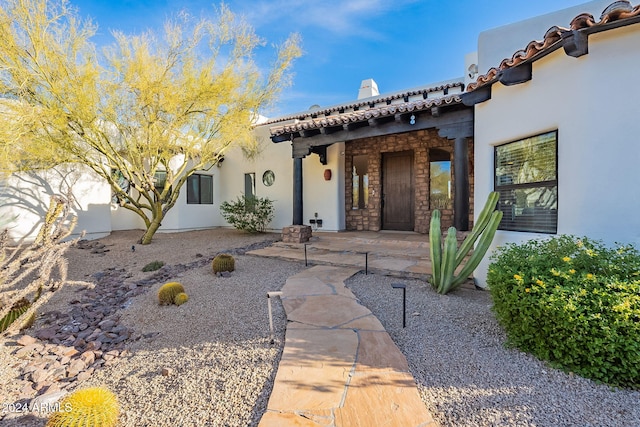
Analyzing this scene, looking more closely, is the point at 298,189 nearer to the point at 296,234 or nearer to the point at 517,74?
the point at 296,234

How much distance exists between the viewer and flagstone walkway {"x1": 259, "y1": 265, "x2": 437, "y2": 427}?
2.03m

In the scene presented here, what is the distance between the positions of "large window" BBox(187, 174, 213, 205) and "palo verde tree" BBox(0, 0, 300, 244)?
2846 mm

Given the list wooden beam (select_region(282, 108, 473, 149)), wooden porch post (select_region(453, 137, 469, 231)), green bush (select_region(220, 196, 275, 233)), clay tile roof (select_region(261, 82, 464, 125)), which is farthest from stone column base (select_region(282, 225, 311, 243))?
clay tile roof (select_region(261, 82, 464, 125))

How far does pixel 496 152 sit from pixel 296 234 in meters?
5.28

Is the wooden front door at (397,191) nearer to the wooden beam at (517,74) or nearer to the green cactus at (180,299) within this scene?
the wooden beam at (517,74)

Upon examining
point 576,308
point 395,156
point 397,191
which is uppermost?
point 395,156

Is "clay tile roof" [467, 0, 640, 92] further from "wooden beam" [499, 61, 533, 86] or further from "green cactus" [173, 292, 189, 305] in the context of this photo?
"green cactus" [173, 292, 189, 305]

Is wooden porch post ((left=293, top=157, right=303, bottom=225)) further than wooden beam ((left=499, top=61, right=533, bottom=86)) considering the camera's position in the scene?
Yes

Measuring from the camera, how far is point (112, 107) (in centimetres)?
707

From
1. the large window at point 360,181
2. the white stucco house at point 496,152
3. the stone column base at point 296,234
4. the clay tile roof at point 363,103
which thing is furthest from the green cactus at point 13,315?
the clay tile roof at point 363,103

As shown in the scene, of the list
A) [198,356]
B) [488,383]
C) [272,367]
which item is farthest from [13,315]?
[488,383]

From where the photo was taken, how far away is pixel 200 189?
12.5m

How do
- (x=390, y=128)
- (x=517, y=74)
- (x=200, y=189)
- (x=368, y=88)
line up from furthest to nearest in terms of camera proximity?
(x=368, y=88) < (x=200, y=189) < (x=390, y=128) < (x=517, y=74)

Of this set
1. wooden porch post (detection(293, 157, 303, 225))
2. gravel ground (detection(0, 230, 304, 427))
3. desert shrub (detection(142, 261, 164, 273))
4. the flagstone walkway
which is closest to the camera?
the flagstone walkway
